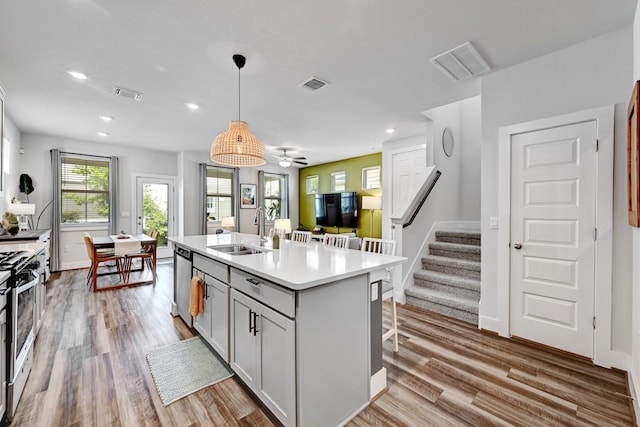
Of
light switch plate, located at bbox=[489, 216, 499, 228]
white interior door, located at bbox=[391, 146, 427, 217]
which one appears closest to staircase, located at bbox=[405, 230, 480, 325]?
light switch plate, located at bbox=[489, 216, 499, 228]

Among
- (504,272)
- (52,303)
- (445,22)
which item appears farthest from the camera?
(52,303)

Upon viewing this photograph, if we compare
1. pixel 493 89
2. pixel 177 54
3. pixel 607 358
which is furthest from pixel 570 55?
pixel 177 54

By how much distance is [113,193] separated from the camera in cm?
606

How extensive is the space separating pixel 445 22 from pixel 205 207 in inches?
251

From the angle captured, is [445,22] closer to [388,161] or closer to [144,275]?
[388,161]

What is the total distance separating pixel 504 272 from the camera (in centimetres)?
279

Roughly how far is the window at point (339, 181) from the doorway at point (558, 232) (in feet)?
16.5

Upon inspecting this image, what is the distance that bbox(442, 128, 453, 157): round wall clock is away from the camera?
4532mm

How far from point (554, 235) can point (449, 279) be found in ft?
4.26

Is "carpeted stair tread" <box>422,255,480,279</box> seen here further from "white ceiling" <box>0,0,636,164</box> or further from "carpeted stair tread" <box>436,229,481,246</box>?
"white ceiling" <box>0,0,636,164</box>

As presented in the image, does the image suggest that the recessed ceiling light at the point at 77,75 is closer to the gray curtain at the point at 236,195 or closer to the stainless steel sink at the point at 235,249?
the stainless steel sink at the point at 235,249

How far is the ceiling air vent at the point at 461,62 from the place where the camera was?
249 centimetres

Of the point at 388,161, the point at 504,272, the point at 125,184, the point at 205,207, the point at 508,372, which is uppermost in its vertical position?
the point at 388,161

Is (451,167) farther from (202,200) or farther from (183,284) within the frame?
(202,200)
